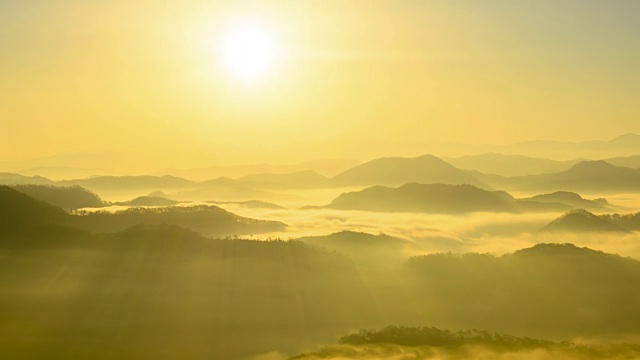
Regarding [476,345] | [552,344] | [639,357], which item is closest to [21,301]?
[476,345]

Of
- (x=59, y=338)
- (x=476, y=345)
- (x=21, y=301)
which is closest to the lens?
(x=59, y=338)

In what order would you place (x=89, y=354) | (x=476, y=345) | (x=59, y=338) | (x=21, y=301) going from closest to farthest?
(x=89, y=354) < (x=59, y=338) < (x=476, y=345) < (x=21, y=301)

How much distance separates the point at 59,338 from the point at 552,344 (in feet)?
461

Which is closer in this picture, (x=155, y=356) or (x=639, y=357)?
(x=155, y=356)

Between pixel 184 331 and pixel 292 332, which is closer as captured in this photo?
pixel 184 331

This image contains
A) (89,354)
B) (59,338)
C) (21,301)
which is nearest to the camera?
(89,354)

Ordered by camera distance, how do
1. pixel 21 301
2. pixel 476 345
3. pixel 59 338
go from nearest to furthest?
pixel 59 338 < pixel 476 345 < pixel 21 301

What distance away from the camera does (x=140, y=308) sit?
195 m

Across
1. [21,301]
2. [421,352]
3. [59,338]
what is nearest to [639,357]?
[421,352]

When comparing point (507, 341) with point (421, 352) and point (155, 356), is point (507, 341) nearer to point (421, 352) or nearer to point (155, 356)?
point (421, 352)

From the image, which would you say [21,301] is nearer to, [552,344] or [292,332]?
Answer: [292,332]

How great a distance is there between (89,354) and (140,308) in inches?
1773

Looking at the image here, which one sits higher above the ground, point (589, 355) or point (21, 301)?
point (21, 301)

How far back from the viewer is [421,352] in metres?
167
